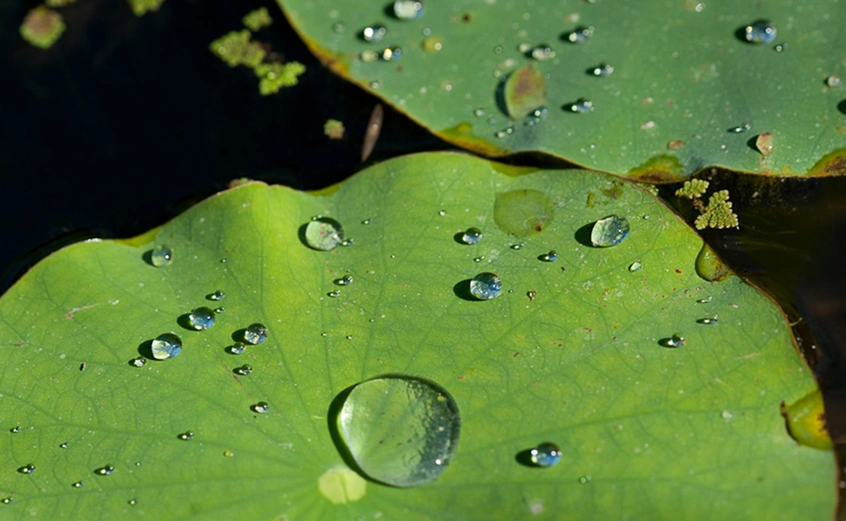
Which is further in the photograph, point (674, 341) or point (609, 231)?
point (609, 231)

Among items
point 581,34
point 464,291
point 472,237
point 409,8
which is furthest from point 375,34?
point 464,291

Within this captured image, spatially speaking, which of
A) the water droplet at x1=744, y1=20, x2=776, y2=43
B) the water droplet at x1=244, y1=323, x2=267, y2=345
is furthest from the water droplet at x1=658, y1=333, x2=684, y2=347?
the water droplet at x1=244, y1=323, x2=267, y2=345

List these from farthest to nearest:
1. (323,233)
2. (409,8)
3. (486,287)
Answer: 1. (409,8)
2. (323,233)
3. (486,287)

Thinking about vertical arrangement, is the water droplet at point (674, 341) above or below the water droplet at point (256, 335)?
below

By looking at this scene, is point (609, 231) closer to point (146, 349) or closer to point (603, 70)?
point (603, 70)

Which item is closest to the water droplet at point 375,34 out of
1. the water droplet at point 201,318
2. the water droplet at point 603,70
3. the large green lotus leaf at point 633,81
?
the large green lotus leaf at point 633,81

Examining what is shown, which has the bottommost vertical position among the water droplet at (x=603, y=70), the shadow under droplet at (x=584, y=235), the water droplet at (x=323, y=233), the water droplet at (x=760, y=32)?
the shadow under droplet at (x=584, y=235)

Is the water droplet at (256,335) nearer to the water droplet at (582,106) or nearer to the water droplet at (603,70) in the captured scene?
the water droplet at (582,106)
